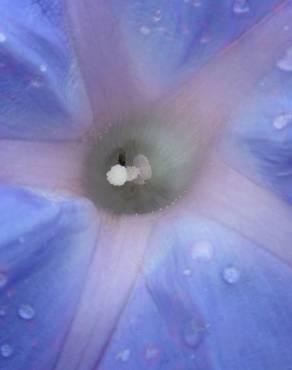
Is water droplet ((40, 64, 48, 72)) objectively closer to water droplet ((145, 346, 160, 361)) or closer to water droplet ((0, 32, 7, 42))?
water droplet ((0, 32, 7, 42))

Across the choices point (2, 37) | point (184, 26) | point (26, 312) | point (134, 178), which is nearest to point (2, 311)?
point (26, 312)

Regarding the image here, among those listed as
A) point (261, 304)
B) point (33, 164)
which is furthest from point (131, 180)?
point (261, 304)

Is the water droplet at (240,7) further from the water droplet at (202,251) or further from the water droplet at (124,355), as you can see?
the water droplet at (124,355)

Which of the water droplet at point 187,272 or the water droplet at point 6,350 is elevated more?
the water droplet at point 187,272

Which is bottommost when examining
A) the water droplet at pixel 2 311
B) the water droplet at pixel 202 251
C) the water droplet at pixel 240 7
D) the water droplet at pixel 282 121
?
the water droplet at pixel 2 311

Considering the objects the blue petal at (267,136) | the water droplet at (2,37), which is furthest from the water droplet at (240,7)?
the water droplet at (2,37)

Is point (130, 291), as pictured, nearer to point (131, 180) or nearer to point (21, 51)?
point (131, 180)

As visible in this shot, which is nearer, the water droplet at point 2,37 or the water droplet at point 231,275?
the water droplet at point 2,37
